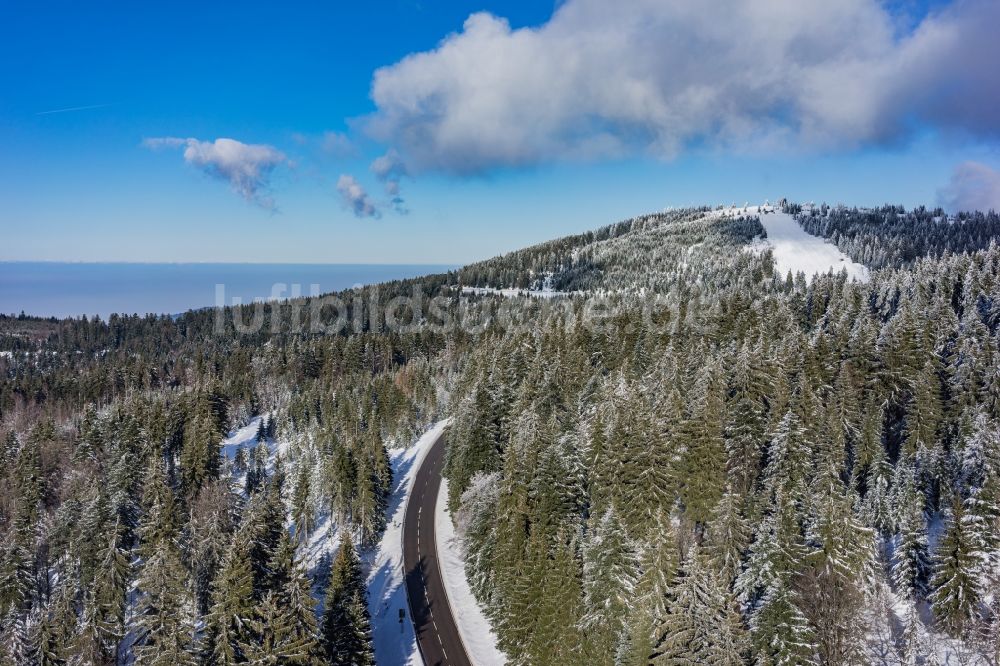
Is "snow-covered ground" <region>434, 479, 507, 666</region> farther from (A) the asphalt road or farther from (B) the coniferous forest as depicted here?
(B) the coniferous forest

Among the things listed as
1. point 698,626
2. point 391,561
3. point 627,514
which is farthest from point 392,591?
point 698,626

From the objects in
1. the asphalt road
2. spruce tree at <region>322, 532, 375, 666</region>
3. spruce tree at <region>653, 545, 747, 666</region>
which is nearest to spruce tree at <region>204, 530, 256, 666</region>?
spruce tree at <region>322, 532, 375, 666</region>

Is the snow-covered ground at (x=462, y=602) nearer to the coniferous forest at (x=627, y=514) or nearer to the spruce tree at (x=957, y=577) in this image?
the coniferous forest at (x=627, y=514)

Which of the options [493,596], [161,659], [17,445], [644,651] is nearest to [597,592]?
[644,651]

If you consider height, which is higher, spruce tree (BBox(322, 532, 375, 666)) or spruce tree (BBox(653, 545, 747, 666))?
spruce tree (BBox(653, 545, 747, 666))

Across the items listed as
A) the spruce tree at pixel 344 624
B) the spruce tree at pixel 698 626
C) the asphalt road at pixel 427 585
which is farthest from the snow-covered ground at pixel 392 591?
the spruce tree at pixel 698 626

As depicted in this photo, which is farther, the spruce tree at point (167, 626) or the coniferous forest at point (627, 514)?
the spruce tree at point (167, 626)
